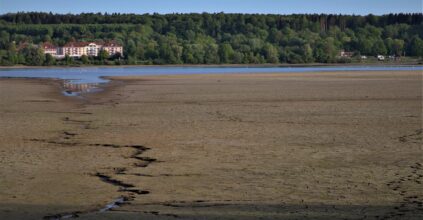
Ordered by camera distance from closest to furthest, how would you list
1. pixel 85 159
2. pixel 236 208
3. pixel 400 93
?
pixel 236 208, pixel 85 159, pixel 400 93

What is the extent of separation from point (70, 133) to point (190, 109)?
291 inches

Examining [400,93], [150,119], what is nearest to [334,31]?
[400,93]

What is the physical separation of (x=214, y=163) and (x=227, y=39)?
166 meters

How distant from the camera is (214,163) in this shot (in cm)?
1145

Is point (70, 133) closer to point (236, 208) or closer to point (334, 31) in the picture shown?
point (236, 208)

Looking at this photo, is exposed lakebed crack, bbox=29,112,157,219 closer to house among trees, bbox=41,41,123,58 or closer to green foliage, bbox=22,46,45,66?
green foliage, bbox=22,46,45,66

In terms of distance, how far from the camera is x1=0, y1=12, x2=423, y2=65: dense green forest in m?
136

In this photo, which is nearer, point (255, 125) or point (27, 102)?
point (255, 125)

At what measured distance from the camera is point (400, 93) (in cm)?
2992

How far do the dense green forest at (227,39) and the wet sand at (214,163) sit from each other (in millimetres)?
109018

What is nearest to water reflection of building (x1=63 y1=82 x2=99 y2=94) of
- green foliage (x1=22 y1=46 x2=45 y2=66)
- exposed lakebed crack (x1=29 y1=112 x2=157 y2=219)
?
exposed lakebed crack (x1=29 y1=112 x2=157 y2=219)

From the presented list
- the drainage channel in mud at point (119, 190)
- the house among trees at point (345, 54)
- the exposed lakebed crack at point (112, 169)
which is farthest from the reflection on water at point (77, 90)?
the house among trees at point (345, 54)

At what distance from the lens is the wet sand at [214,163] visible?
817 centimetres

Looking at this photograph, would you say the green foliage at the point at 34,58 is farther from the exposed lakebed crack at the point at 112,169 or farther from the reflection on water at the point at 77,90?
the exposed lakebed crack at the point at 112,169
